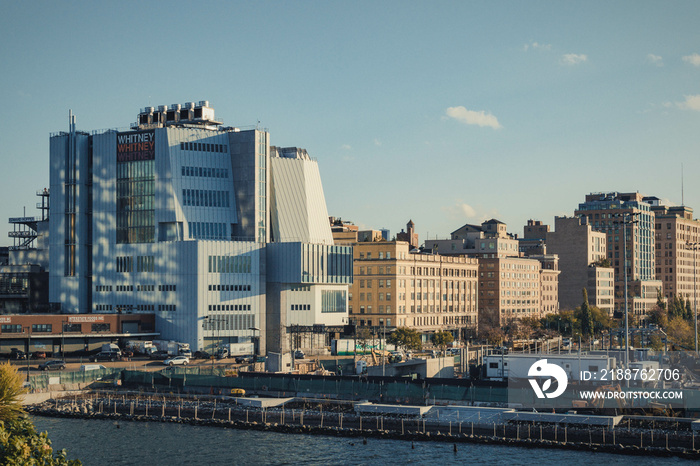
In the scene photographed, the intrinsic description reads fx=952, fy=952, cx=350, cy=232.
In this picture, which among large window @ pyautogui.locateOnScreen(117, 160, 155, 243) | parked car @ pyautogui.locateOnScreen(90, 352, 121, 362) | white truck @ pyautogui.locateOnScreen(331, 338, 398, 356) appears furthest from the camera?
large window @ pyautogui.locateOnScreen(117, 160, 155, 243)

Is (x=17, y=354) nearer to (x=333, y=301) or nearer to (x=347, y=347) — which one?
(x=347, y=347)

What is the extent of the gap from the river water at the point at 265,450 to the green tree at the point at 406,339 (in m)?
78.8

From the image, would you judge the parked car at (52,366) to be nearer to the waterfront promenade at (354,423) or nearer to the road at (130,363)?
the road at (130,363)

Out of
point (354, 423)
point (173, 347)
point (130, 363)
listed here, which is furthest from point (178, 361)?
point (354, 423)

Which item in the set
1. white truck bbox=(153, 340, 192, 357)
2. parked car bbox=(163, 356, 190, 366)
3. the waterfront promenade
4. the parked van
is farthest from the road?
the waterfront promenade

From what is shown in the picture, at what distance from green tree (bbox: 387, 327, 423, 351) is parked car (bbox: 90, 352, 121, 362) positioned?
5362 cm

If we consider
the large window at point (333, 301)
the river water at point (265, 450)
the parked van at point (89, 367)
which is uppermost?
the large window at point (333, 301)

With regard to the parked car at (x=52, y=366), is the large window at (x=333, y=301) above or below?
above

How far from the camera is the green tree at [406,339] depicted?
17750cm

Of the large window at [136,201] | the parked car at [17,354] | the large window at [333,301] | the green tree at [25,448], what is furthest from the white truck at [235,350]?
the green tree at [25,448]

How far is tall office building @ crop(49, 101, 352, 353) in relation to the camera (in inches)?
6599

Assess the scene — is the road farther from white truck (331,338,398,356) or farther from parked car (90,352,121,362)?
white truck (331,338,398,356)

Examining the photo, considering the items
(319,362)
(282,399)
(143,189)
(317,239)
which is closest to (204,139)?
(143,189)

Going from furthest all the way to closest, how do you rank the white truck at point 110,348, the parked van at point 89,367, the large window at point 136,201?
the large window at point 136,201 → the white truck at point 110,348 → the parked van at point 89,367
